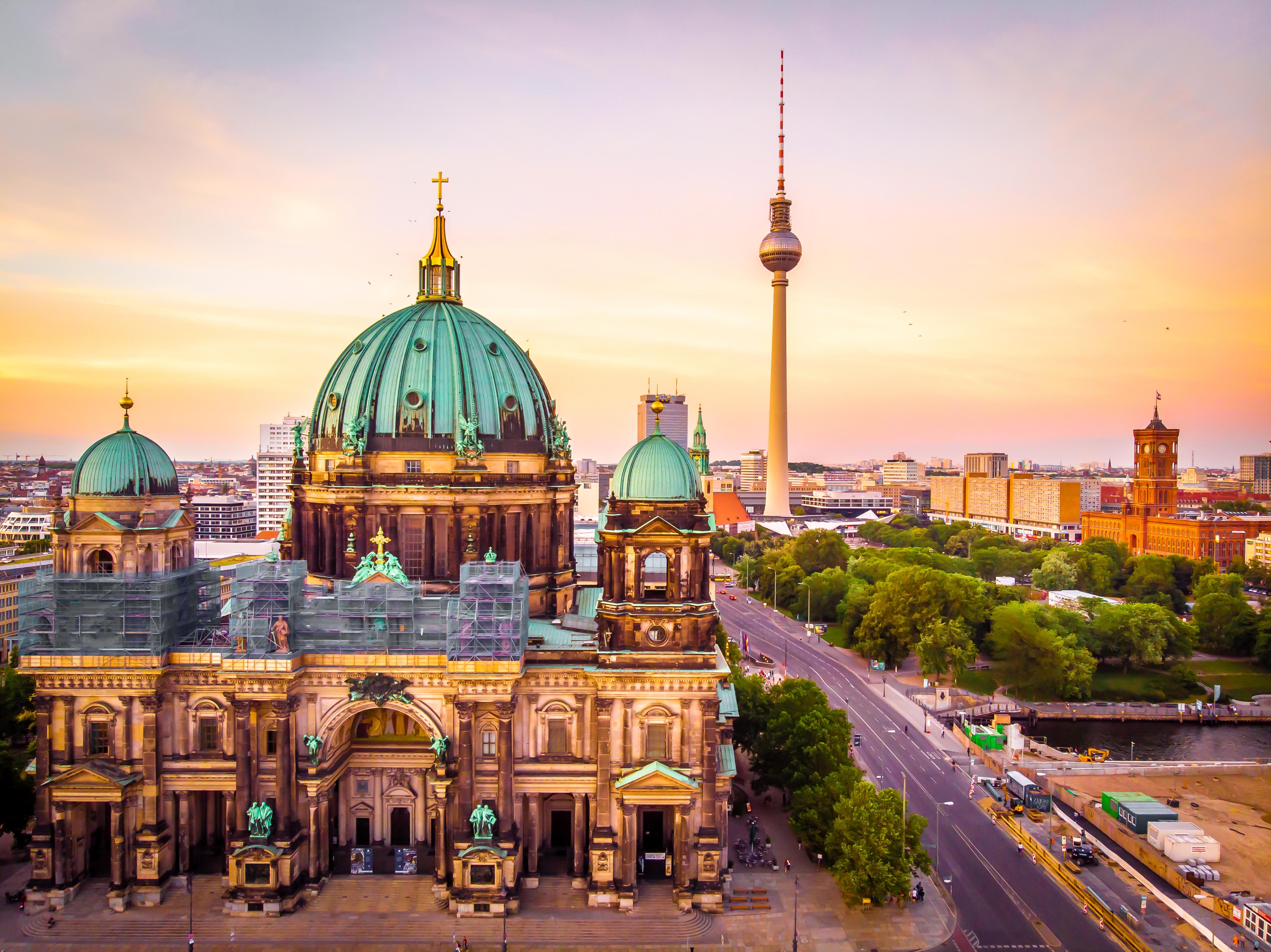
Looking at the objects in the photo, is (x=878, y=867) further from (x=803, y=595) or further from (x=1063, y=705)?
(x=803, y=595)

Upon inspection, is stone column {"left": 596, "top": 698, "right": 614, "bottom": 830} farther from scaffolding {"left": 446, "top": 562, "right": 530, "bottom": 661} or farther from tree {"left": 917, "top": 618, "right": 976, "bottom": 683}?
tree {"left": 917, "top": 618, "right": 976, "bottom": 683}

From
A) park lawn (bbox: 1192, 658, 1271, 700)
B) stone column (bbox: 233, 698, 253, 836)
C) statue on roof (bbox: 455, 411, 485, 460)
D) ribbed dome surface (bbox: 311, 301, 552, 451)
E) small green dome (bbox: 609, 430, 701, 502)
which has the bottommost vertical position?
park lawn (bbox: 1192, 658, 1271, 700)

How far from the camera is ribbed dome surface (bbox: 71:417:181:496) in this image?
5831 centimetres

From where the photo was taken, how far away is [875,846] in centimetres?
5653

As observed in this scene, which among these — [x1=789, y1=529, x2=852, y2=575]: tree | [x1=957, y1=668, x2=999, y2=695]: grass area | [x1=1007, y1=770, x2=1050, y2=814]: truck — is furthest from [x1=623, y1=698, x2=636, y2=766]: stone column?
[x1=789, y1=529, x2=852, y2=575]: tree

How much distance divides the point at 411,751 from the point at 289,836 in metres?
8.77

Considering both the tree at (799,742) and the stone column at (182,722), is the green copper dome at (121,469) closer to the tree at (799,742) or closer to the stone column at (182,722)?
the stone column at (182,722)

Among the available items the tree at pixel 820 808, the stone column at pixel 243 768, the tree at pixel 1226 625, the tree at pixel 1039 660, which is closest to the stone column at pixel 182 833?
the stone column at pixel 243 768

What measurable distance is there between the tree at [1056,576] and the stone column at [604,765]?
13004 centimetres

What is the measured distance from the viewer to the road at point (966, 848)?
5575 cm

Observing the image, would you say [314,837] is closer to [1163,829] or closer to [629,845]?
[629,845]

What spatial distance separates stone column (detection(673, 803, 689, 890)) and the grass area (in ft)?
224

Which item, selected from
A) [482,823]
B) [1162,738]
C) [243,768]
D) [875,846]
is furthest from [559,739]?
[1162,738]

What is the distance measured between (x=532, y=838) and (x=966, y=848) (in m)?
33.6
